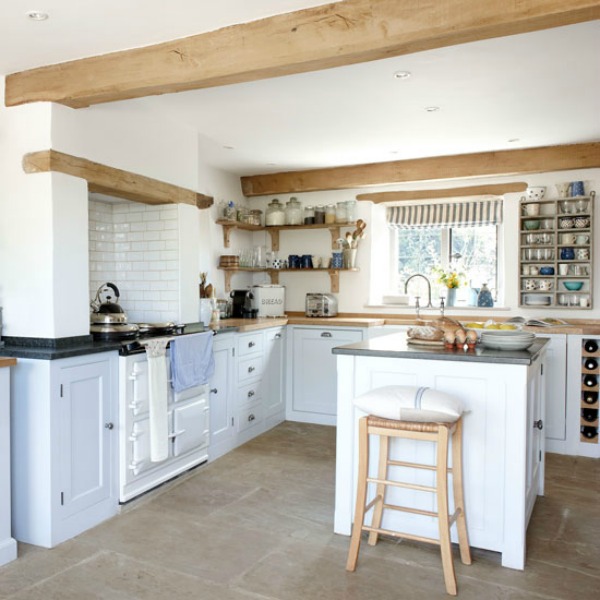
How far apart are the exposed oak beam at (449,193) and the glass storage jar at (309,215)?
18.4 inches

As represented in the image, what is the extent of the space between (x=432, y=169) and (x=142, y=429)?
3368 millimetres

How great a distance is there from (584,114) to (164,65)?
2799mm

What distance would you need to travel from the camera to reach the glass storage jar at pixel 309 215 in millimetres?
5642

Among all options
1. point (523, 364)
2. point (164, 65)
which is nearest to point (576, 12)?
point (523, 364)

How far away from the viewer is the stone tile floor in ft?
7.72

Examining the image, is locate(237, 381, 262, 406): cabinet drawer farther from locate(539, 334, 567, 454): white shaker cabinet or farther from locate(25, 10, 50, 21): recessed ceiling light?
locate(25, 10, 50, 21): recessed ceiling light

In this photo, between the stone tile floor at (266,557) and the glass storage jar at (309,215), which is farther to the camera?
the glass storage jar at (309,215)

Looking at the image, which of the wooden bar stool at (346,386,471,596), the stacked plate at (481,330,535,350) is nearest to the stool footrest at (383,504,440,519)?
the wooden bar stool at (346,386,471,596)

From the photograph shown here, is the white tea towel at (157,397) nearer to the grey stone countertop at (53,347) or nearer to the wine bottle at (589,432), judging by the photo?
the grey stone countertop at (53,347)

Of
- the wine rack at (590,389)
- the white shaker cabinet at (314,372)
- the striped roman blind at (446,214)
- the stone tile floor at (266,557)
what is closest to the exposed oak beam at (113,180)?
the white shaker cabinet at (314,372)

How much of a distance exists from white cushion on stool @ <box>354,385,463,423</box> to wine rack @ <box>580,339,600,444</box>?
93.4 inches

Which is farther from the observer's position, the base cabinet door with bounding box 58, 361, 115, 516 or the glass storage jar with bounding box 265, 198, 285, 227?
the glass storage jar with bounding box 265, 198, 285, 227

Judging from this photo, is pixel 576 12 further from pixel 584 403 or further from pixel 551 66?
pixel 584 403

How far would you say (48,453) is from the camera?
108 inches
